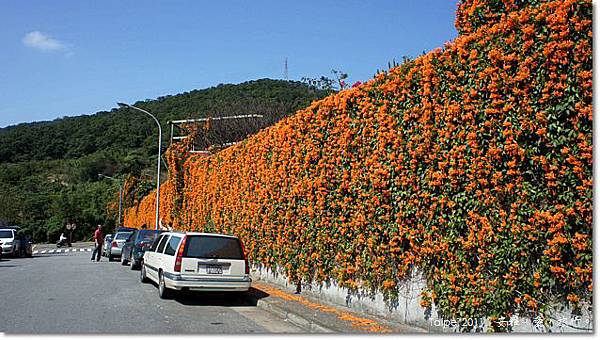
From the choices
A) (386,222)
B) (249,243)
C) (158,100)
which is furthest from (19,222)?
(386,222)

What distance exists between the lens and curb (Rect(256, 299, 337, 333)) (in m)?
8.65

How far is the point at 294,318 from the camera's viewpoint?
9648 mm

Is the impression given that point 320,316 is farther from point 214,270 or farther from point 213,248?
point 213,248

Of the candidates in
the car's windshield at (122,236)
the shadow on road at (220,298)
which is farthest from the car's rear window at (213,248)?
the car's windshield at (122,236)

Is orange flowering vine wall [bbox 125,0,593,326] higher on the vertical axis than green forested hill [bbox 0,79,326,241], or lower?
lower

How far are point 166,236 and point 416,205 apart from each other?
23.8 ft

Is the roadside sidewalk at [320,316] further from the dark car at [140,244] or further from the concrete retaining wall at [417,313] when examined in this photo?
the dark car at [140,244]

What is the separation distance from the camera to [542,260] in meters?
6.24

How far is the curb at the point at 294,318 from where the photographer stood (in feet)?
28.4

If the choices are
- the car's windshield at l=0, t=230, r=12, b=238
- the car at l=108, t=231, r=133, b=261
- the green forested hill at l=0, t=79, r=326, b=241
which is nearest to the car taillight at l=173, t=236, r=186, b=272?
the car at l=108, t=231, r=133, b=261

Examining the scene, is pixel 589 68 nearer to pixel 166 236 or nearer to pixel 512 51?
pixel 512 51

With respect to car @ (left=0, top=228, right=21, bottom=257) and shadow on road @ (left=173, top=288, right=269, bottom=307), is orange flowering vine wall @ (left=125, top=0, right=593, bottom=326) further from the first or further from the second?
car @ (left=0, top=228, right=21, bottom=257)

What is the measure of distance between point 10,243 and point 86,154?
61.0m

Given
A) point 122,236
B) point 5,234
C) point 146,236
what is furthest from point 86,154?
point 146,236
